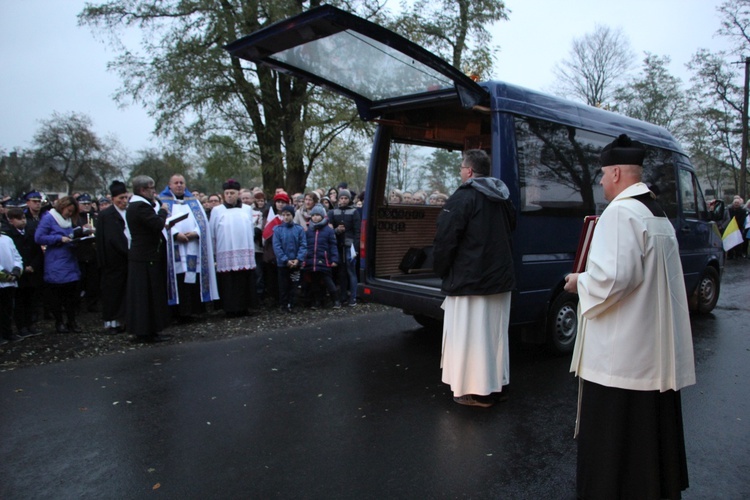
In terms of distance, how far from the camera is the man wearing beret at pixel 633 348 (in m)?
2.56

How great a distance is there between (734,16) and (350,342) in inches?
1286

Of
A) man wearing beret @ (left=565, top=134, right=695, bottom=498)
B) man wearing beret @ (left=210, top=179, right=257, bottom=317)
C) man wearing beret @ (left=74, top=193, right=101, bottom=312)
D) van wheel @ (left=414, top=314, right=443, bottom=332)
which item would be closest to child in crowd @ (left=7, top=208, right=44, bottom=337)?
man wearing beret @ (left=74, top=193, right=101, bottom=312)

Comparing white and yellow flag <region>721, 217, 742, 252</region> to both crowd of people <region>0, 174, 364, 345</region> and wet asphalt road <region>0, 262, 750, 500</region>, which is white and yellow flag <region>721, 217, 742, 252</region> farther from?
crowd of people <region>0, 174, 364, 345</region>

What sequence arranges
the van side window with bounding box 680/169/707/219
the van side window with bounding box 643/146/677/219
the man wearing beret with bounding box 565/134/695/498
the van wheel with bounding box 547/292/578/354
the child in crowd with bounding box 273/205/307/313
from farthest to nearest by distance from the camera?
the child in crowd with bounding box 273/205/307/313
the van side window with bounding box 680/169/707/219
the van side window with bounding box 643/146/677/219
the van wheel with bounding box 547/292/578/354
the man wearing beret with bounding box 565/134/695/498

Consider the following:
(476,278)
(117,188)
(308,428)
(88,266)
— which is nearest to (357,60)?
(476,278)

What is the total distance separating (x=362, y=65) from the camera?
210 inches

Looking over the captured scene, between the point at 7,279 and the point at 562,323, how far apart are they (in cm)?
634

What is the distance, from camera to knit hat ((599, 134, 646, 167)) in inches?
105

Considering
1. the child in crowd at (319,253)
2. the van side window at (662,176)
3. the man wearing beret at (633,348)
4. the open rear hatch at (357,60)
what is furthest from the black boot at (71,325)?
the van side window at (662,176)

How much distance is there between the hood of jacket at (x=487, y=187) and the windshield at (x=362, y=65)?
1224 millimetres

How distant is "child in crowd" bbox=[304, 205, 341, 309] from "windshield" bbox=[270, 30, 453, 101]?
122 inches

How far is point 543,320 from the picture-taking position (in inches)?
216

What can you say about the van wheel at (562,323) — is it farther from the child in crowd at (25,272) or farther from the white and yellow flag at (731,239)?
the white and yellow flag at (731,239)

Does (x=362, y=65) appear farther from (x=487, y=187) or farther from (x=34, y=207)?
(x=34, y=207)
